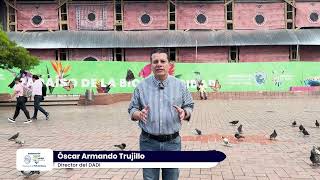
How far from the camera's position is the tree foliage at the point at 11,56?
20.3m

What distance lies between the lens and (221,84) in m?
27.9

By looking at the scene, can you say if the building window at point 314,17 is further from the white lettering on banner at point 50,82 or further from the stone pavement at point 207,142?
the stone pavement at point 207,142

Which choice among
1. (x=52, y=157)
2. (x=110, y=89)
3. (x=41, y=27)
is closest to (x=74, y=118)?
(x=110, y=89)

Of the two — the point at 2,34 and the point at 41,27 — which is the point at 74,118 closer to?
the point at 2,34

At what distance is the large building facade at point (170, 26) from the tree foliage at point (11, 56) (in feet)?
60.7

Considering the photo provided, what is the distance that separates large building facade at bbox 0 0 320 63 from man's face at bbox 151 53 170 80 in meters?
35.8

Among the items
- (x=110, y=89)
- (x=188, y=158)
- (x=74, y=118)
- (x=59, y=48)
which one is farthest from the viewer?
(x=59, y=48)

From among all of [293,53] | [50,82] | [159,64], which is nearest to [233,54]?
[293,53]

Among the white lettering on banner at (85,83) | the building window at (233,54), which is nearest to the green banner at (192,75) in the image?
the white lettering on banner at (85,83)

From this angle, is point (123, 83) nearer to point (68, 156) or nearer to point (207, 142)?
point (207, 142)

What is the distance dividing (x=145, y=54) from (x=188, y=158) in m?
37.0

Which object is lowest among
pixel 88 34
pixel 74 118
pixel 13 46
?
pixel 74 118

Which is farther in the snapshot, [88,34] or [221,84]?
[88,34]

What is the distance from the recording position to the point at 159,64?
155 inches
